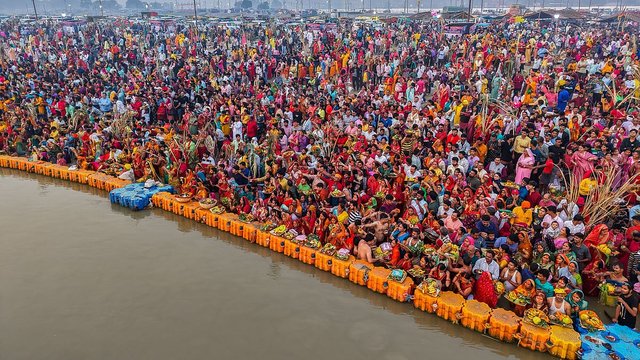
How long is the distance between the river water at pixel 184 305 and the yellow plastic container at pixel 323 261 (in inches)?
5.2

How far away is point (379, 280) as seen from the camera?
866cm

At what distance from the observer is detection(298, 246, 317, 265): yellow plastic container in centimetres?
966

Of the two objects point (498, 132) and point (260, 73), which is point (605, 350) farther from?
point (260, 73)

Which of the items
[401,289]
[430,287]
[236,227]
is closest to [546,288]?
[430,287]

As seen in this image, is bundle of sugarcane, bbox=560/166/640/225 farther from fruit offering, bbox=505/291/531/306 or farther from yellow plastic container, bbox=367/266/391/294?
yellow plastic container, bbox=367/266/391/294

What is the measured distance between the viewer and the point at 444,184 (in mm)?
10039

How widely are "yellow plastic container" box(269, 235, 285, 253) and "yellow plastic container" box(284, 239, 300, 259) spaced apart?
0.11m

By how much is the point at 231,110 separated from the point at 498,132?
8.53 m

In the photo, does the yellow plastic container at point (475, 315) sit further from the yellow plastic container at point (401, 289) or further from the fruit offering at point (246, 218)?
the fruit offering at point (246, 218)

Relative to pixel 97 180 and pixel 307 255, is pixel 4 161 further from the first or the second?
pixel 307 255

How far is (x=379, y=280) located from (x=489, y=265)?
1988mm

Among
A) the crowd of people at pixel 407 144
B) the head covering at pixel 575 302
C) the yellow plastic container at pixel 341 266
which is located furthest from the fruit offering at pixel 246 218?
the head covering at pixel 575 302

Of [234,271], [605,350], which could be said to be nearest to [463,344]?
[605,350]

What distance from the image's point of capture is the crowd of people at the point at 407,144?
26.7 feet
